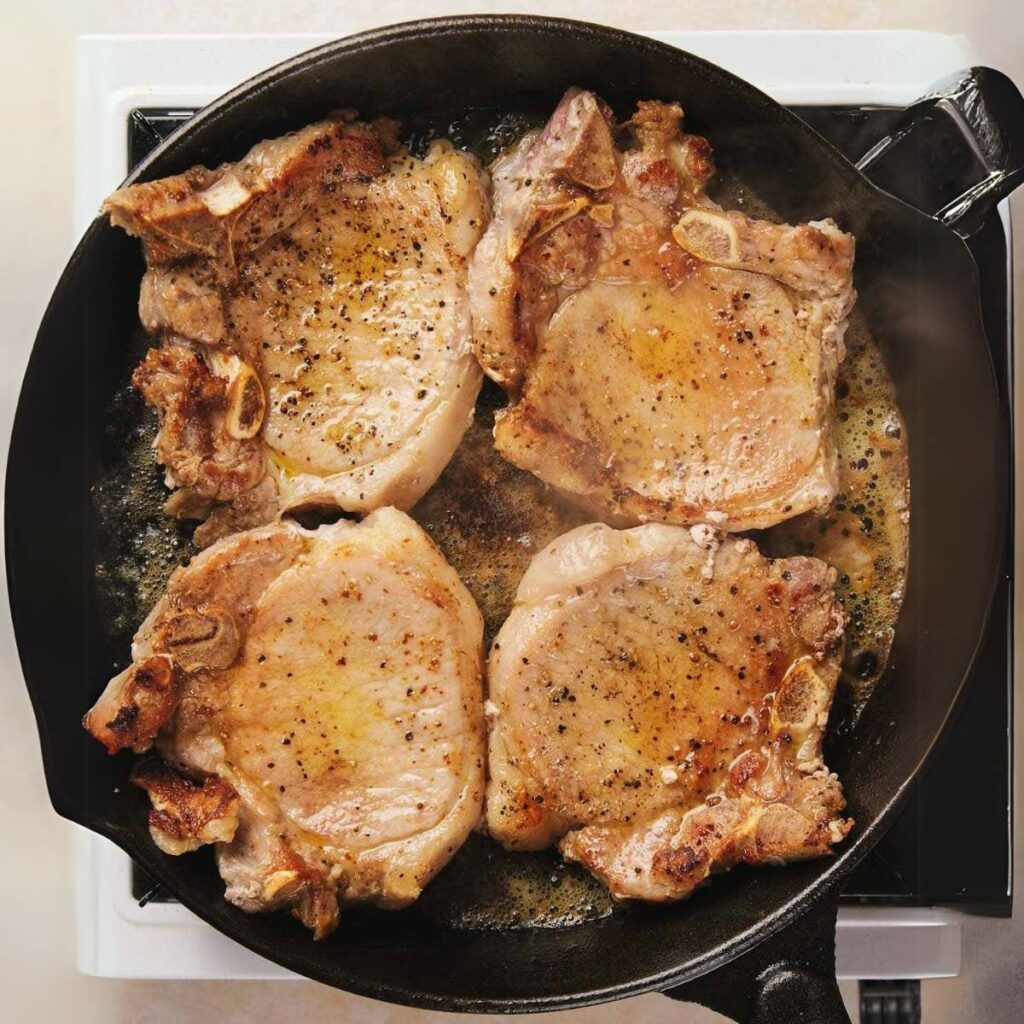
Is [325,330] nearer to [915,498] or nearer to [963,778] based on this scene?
[915,498]

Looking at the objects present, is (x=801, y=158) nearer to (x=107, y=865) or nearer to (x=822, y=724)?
(x=822, y=724)

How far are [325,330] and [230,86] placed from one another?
18.9 inches

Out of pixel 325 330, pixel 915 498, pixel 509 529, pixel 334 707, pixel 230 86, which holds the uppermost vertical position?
pixel 230 86

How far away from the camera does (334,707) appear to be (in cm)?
166

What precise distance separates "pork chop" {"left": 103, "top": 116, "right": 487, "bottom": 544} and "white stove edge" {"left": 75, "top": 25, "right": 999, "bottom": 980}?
10.9 inches

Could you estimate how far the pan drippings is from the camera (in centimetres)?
181

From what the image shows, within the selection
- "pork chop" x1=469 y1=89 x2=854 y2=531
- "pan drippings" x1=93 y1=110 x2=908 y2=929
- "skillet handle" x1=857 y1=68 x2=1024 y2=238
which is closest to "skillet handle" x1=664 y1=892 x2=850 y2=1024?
"pan drippings" x1=93 y1=110 x2=908 y2=929

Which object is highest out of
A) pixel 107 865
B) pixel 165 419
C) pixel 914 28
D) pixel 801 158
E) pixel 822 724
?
pixel 914 28

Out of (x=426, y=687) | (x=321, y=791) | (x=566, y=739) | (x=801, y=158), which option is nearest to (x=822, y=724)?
(x=566, y=739)

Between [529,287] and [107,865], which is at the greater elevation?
[529,287]

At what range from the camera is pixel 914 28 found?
203 cm

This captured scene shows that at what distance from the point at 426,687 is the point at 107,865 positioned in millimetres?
679

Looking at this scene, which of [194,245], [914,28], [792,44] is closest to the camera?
[194,245]

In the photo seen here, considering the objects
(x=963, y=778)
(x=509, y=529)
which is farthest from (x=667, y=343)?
(x=963, y=778)
